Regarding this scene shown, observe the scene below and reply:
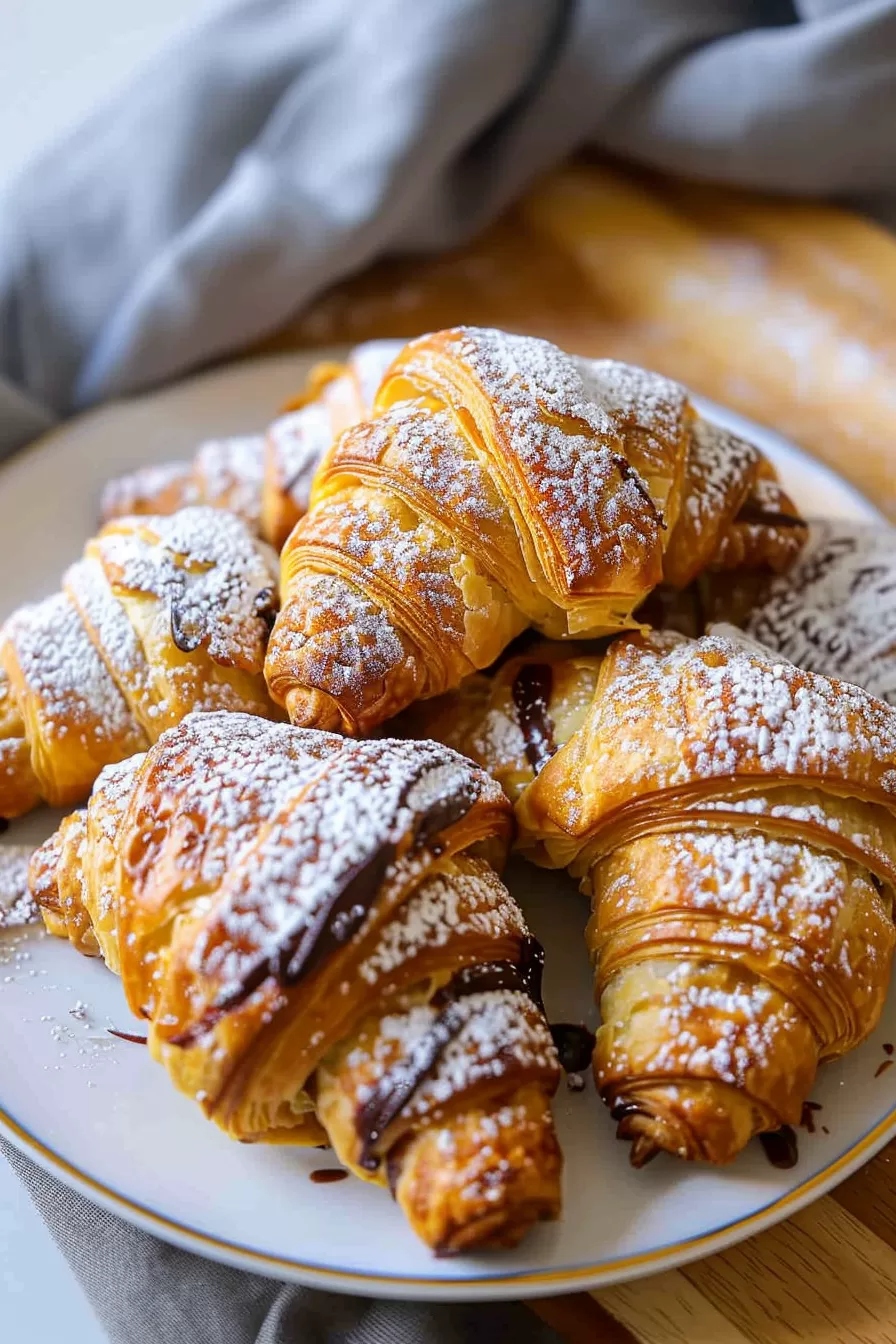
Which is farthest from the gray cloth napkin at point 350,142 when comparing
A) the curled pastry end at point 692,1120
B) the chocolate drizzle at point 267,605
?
the curled pastry end at point 692,1120

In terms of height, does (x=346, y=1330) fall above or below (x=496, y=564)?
below

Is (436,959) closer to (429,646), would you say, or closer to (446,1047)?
(446,1047)

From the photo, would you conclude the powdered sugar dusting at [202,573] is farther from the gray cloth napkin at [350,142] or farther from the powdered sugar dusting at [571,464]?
the gray cloth napkin at [350,142]

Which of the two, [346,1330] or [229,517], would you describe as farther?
[229,517]

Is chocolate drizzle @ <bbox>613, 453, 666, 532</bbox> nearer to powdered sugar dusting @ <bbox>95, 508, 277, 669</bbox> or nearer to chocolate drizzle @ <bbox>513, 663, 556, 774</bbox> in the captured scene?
chocolate drizzle @ <bbox>513, 663, 556, 774</bbox>

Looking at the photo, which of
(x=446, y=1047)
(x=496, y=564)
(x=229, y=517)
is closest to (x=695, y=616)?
(x=496, y=564)

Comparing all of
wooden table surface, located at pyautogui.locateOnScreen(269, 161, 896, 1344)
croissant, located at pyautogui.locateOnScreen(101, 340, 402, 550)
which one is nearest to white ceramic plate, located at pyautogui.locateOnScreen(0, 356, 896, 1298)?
croissant, located at pyautogui.locateOnScreen(101, 340, 402, 550)
